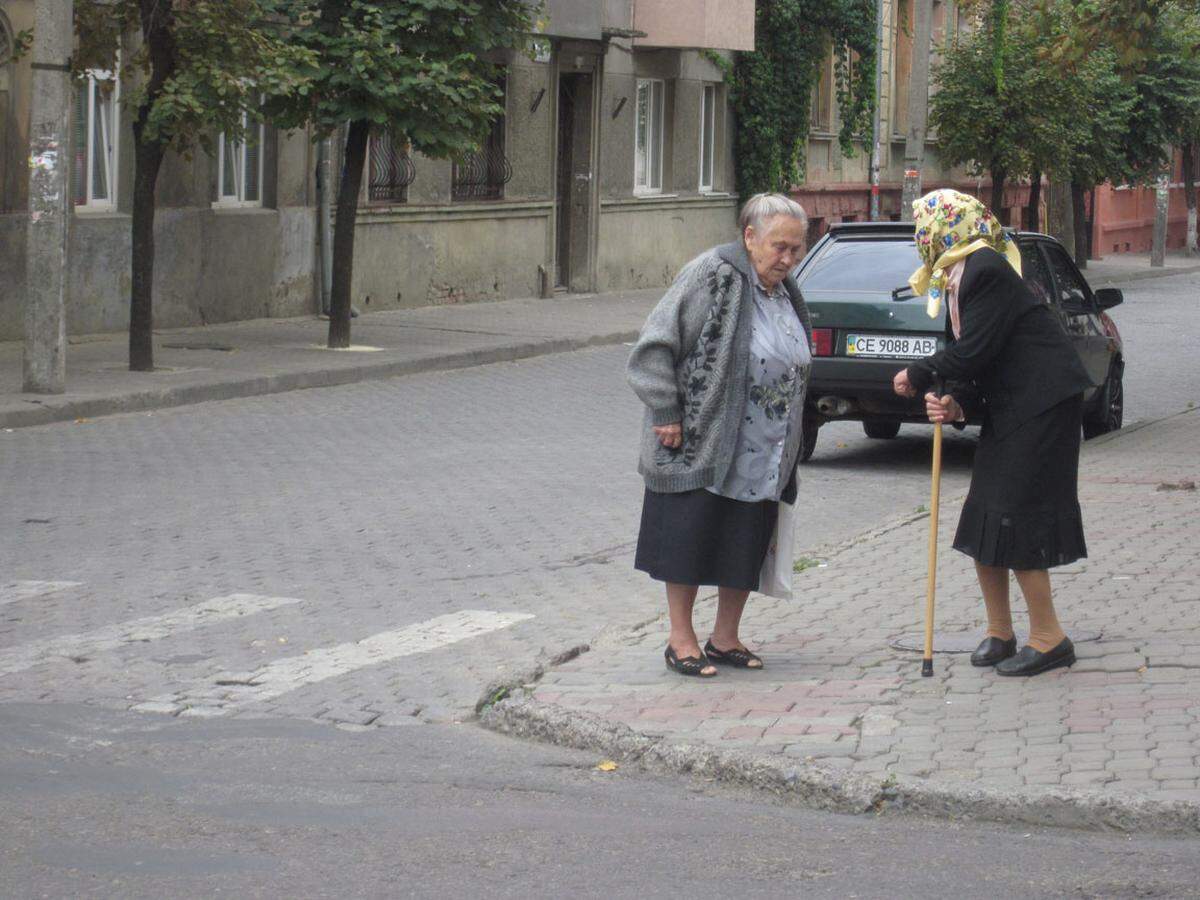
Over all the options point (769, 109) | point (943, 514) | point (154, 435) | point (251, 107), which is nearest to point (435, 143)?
point (251, 107)

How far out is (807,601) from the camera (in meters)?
8.30

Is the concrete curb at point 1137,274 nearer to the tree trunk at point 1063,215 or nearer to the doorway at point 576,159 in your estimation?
the tree trunk at point 1063,215

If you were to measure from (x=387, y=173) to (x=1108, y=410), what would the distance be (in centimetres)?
1240

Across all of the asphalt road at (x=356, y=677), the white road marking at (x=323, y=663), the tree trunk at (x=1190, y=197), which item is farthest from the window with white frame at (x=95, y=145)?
the tree trunk at (x=1190, y=197)

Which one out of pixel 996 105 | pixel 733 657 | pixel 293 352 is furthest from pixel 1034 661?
pixel 996 105

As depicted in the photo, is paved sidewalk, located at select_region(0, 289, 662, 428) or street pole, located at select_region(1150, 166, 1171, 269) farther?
street pole, located at select_region(1150, 166, 1171, 269)

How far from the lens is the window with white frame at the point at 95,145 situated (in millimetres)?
19953

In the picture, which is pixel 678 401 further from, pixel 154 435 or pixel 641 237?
pixel 641 237

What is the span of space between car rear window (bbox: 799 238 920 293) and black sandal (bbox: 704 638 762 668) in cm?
618

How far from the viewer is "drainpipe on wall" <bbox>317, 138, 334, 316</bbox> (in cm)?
2344

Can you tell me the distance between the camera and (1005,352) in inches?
259

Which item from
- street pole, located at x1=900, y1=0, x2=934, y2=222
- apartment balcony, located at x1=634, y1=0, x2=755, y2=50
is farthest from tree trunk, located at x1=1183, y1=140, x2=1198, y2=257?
apartment balcony, located at x1=634, y1=0, x2=755, y2=50

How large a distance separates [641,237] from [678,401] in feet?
82.8

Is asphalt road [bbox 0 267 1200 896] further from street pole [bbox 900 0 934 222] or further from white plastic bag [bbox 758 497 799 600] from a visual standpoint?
street pole [bbox 900 0 934 222]
